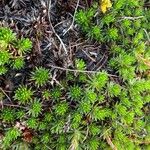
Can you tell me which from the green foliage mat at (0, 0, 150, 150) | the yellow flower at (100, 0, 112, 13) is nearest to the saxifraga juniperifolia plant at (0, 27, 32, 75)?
the green foliage mat at (0, 0, 150, 150)

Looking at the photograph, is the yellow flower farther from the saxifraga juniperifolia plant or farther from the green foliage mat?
the saxifraga juniperifolia plant

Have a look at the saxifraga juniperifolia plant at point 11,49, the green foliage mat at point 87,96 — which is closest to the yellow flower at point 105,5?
the green foliage mat at point 87,96

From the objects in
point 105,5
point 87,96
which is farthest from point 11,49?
point 105,5

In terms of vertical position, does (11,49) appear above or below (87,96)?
above

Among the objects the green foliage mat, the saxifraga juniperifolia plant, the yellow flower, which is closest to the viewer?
the saxifraga juniperifolia plant

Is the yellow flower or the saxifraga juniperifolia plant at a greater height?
the yellow flower

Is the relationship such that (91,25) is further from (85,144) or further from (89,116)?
(85,144)

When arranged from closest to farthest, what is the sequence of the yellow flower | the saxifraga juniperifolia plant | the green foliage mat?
the saxifraga juniperifolia plant → the green foliage mat → the yellow flower

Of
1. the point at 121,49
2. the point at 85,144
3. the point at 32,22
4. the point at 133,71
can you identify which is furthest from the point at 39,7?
the point at 85,144

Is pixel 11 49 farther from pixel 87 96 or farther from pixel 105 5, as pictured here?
pixel 105 5

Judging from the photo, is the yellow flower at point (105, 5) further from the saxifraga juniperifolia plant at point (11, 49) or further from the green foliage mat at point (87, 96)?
the saxifraga juniperifolia plant at point (11, 49)
